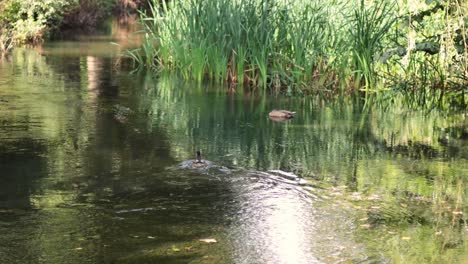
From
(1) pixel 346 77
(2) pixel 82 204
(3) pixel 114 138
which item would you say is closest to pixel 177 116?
(3) pixel 114 138

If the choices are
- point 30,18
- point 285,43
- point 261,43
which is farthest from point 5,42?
point 285,43

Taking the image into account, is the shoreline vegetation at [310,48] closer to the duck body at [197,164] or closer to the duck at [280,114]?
the duck at [280,114]

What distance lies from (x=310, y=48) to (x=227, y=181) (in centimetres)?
611

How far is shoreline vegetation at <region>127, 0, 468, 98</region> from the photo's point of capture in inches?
483

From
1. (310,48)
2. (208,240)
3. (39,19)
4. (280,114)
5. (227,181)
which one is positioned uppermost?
(39,19)

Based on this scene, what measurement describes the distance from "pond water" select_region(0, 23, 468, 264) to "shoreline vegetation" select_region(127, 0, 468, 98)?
76 cm

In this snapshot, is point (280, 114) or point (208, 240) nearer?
point (208, 240)

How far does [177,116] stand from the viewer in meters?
10.3

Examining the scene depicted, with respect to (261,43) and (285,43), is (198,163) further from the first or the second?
(285,43)

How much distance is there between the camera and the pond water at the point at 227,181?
520 cm

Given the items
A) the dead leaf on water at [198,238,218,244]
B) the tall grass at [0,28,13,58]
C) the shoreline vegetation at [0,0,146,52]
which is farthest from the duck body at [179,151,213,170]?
the shoreline vegetation at [0,0,146,52]

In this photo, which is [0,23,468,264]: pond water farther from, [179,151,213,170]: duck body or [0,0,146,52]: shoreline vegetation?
[0,0,146,52]: shoreline vegetation

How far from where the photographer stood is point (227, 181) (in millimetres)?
6867

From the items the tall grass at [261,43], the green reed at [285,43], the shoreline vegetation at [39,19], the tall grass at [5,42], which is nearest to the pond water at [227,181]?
the green reed at [285,43]
